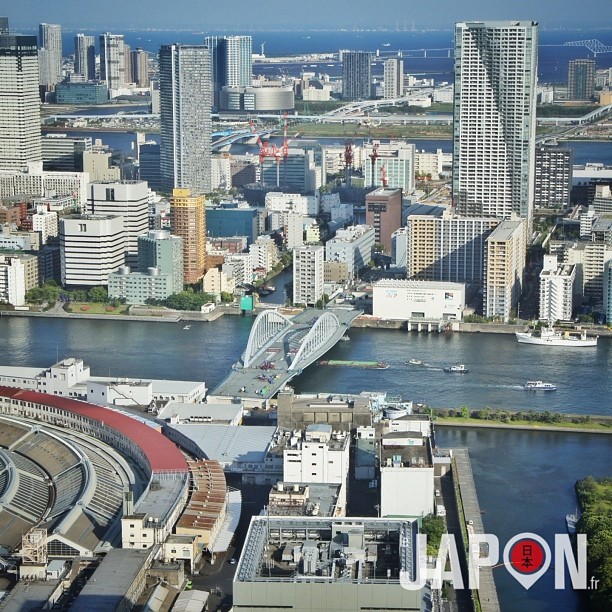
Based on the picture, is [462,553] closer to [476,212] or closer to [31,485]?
[31,485]

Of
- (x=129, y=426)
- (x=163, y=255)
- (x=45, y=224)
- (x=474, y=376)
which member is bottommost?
(x=474, y=376)

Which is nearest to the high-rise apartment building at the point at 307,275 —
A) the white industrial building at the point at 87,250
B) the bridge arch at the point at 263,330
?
the bridge arch at the point at 263,330

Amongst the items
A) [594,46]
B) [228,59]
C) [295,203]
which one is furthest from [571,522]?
[594,46]

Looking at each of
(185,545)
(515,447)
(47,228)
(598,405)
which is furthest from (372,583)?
(47,228)

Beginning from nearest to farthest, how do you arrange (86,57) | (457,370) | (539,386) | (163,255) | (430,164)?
1. (539,386)
2. (457,370)
3. (163,255)
4. (430,164)
5. (86,57)

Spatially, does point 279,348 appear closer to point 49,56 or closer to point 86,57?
point 49,56

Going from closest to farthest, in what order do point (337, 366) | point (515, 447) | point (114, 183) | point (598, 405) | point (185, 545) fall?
point (185, 545), point (515, 447), point (598, 405), point (337, 366), point (114, 183)
